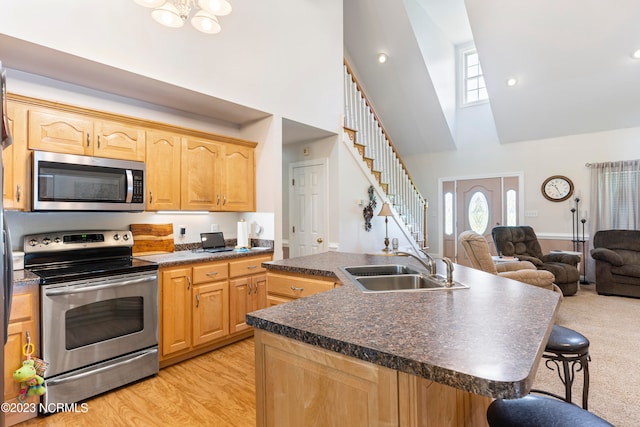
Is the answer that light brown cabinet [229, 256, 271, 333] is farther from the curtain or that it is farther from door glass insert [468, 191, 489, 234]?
the curtain

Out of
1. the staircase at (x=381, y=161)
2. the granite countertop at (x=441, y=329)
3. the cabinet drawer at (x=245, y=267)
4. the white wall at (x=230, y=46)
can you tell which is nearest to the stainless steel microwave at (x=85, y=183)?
the white wall at (x=230, y=46)

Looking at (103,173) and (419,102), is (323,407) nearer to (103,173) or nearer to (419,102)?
(103,173)

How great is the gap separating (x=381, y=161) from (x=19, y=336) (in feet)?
15.9

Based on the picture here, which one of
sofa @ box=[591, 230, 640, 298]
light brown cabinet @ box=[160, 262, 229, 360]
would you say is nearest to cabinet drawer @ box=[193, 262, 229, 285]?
light brown cabinet @ box=[160, 262, 229, 360]

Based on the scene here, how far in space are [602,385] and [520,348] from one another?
7.58 feet

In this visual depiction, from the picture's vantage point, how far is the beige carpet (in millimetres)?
2188

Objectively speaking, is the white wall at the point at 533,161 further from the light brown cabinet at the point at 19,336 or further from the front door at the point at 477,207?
the light brown cabinet at the point at 19,336

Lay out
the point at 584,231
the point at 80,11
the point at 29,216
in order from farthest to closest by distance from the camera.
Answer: the point at 584,231 < the point at 29,216 < the point at 80,11

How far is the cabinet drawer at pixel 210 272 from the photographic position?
300 centimetres

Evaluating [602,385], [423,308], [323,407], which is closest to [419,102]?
[602,385]

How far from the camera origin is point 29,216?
8.66ft

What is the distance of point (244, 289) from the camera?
3.40 meters

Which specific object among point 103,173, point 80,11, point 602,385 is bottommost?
point 602,385

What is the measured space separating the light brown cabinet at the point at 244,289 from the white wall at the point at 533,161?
203 inches
